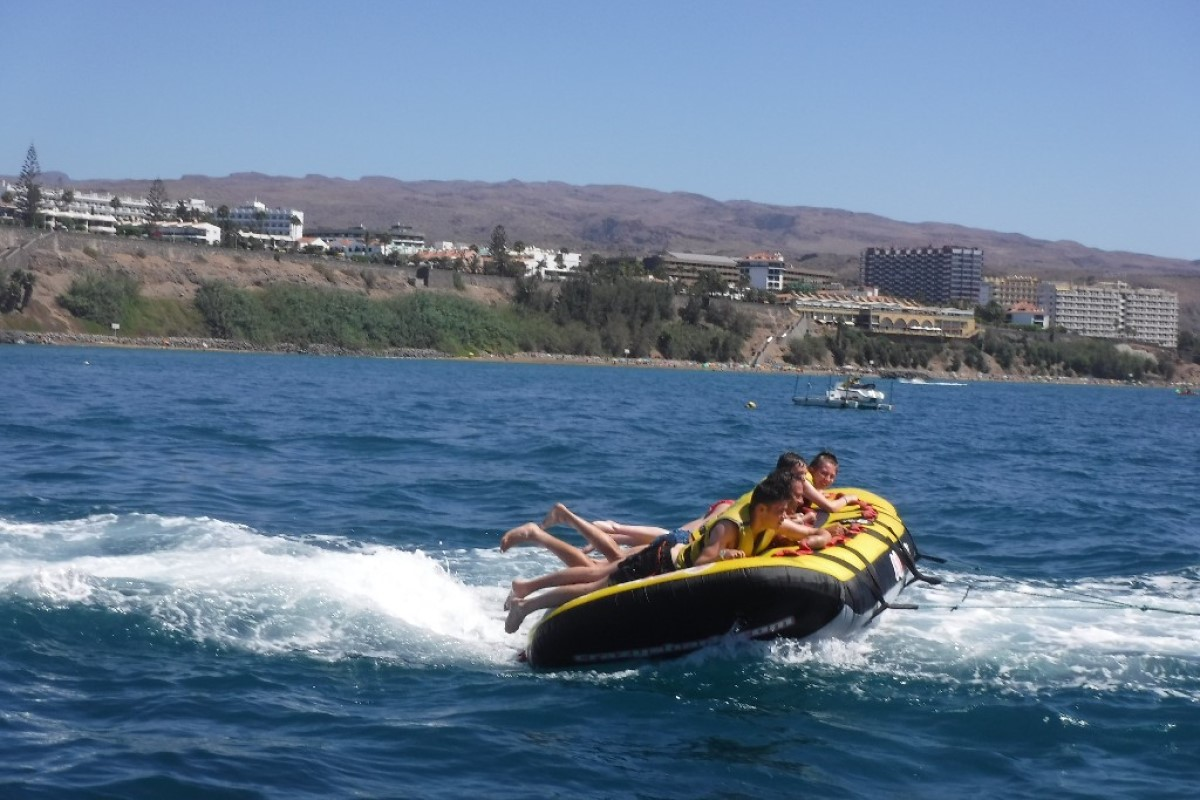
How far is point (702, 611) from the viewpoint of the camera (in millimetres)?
10547

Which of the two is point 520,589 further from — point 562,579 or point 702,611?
point 702,611

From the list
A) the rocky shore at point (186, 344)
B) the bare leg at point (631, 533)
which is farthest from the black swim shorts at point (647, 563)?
the rocky shore at point (186, 344)

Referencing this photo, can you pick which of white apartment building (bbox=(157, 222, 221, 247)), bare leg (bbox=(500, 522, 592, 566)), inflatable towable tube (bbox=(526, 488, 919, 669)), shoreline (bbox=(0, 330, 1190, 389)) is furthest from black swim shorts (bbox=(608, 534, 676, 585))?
white apartment building (bbox=(157, 222, 221, 247))

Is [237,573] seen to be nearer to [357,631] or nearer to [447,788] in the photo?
[357,631]

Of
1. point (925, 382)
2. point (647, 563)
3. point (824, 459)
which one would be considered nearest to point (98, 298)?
point (925, 382)

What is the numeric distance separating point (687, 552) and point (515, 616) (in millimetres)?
1451

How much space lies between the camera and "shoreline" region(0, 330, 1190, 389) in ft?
300

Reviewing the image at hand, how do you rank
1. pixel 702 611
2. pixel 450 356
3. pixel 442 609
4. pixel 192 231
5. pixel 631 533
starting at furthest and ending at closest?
pixel 192 231
pixel 450 356
pixel 442 609
pixel 631 533
pixel 702 611

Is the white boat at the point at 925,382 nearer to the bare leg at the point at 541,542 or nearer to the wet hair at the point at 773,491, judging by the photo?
the bare leg at the point at 541,542

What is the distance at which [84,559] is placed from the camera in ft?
46.2

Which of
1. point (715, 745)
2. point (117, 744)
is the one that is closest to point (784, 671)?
point (715, 745)

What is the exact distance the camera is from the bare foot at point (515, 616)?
36.8ft

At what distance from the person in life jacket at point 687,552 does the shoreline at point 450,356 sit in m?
84.3

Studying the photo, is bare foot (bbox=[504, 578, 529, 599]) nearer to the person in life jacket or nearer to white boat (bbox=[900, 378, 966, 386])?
the person in life jacket
